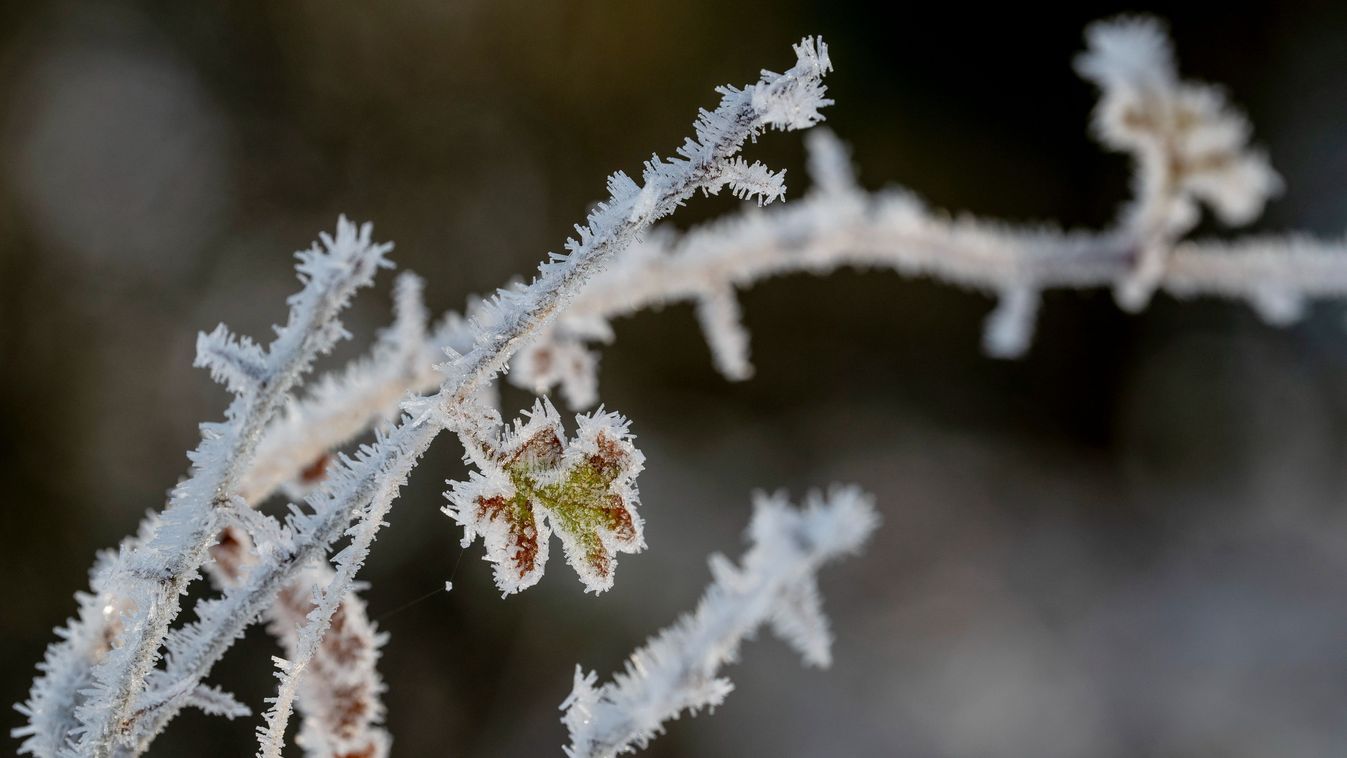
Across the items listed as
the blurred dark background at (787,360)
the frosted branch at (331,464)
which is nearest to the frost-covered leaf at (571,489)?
the frosted branch at (331,464)

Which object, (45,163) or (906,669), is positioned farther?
(906,669)

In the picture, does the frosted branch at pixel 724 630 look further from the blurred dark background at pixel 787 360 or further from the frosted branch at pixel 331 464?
the blurred dark background at pixel 787 360

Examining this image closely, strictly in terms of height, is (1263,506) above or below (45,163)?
below

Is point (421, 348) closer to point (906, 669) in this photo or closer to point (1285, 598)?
point (906, 669)

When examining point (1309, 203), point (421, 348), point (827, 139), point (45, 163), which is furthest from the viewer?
point (1309, 203)

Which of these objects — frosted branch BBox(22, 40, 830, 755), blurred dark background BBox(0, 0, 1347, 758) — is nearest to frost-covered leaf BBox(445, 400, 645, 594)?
frosted branch BBox(22, 40, 830, 755)

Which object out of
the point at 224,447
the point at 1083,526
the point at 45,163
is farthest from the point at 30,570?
the point at 1083,526

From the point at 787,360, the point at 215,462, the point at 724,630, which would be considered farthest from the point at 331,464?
the point at 787,360
